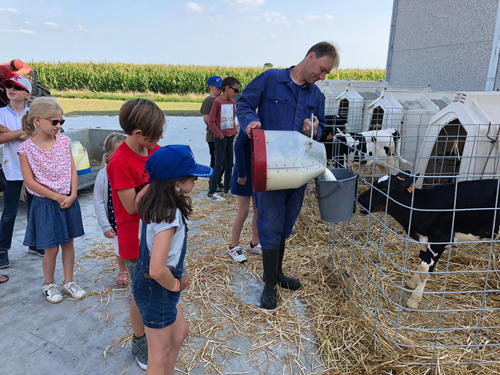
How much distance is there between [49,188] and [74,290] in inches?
33.2

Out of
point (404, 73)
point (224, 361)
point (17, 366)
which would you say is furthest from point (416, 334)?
point (404, 73)

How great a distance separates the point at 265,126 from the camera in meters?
2.79

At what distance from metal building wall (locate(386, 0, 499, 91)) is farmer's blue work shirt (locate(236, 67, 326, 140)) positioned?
15.2 feet

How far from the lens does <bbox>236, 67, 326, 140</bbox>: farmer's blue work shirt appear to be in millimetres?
2707

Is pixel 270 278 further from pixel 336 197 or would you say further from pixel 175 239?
pixel 175 239

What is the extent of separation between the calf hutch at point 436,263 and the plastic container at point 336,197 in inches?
6.7

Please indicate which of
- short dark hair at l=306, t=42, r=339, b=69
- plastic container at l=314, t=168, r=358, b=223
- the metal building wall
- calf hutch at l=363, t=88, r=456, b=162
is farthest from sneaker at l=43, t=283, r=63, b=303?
the metal building wall

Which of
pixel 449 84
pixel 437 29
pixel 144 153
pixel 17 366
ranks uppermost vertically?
pixel 437 29

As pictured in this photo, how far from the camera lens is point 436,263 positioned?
2.95 metres

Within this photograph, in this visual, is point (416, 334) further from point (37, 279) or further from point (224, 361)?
point (37, 279)

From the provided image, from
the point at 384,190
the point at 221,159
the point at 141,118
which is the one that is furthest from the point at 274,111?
the point at 221,159

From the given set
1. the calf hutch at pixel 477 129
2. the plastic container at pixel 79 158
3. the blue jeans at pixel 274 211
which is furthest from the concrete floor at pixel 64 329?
the calf hutch at pixel 477 129

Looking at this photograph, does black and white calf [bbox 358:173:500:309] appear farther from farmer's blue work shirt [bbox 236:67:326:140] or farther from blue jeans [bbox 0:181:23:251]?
blue jeans [bbox 0:181:23:251]

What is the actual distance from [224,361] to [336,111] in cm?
649
